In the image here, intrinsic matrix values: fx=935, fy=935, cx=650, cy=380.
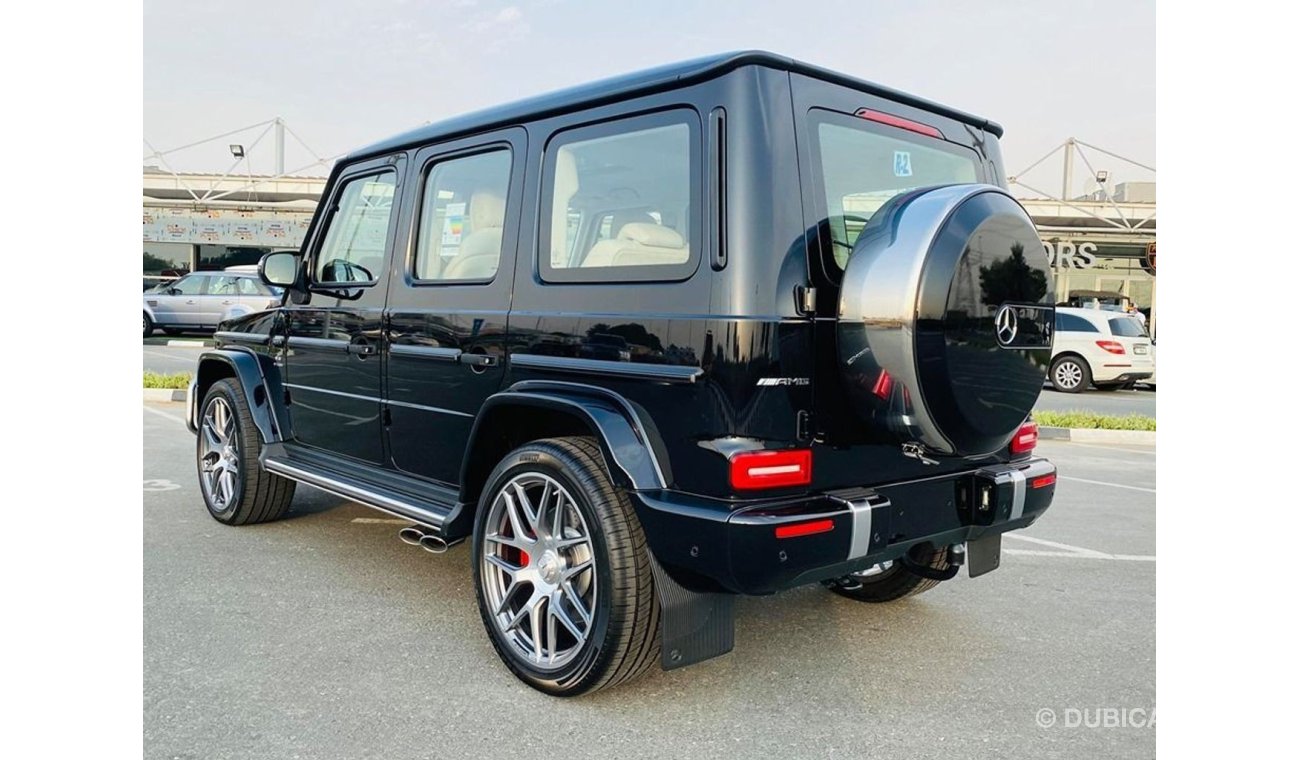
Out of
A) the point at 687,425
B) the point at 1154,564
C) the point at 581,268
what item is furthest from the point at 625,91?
the point at 1154,564

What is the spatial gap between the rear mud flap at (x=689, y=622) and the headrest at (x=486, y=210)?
1.53m

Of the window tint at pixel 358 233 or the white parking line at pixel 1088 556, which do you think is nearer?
the window tint at pixel 358 233

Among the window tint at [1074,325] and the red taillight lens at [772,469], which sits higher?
the window tint at [1074,325]

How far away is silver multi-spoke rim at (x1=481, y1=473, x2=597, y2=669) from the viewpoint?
10.3 ft

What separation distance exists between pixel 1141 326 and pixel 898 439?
1530 centimetres

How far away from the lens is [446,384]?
12.4 ft

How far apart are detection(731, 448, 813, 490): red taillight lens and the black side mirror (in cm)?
302

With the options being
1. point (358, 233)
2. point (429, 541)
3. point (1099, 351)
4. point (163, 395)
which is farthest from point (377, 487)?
point (1099, 351)

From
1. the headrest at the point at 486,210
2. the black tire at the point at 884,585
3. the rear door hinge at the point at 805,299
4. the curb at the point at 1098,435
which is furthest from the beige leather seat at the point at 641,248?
the curb at the point at 1098,435

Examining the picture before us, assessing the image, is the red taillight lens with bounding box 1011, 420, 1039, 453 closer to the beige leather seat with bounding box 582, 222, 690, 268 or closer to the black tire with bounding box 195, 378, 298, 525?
the beige leather seat with bounding box 582, 222, 690, 268

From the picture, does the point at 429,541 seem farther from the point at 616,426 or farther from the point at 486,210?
the point at 486,210

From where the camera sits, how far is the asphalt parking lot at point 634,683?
286 centimetres

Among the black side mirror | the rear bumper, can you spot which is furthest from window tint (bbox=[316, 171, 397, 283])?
the rear bumper

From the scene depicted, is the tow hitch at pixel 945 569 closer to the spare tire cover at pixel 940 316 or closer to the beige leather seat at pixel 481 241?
the spare tire cover at pixel 940 316
